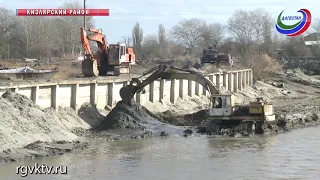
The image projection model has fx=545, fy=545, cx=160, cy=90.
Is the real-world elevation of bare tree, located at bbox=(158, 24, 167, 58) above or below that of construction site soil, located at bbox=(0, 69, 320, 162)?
above

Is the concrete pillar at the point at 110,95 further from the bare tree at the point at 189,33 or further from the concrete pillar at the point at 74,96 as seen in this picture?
the bare tree at the point at 189,33

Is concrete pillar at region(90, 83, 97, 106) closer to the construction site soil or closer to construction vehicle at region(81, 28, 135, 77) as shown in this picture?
the construction site soil

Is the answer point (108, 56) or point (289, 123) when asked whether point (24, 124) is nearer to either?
point (289, 123)

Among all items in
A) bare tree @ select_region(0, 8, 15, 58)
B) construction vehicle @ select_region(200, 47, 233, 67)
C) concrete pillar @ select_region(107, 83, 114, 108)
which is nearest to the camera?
concrete pillar @ select_region(107, 83, 114, 108)

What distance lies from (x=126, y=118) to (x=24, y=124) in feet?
23.2

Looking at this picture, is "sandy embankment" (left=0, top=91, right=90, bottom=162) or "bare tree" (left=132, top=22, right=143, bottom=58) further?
"bare tree" (left=132, top=22, right=143, bottom=58)

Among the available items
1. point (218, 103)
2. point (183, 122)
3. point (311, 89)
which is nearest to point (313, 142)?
point (218, 103)

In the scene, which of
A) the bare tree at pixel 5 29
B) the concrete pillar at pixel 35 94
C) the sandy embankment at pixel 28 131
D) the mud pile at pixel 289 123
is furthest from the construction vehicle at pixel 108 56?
the bare tree at pixel 5 29

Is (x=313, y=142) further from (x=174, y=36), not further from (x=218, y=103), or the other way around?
(x=174, y=36)

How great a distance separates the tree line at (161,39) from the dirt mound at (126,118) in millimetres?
45416

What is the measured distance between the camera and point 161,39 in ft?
426

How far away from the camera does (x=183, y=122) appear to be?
95.8 ft

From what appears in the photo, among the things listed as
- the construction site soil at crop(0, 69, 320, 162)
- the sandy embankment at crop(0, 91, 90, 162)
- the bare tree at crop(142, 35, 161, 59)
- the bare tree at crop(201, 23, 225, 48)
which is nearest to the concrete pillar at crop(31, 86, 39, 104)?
the sandy embankment at crop(0, 91, 90, 162)

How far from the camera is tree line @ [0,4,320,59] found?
8500 centimetres
